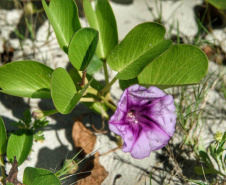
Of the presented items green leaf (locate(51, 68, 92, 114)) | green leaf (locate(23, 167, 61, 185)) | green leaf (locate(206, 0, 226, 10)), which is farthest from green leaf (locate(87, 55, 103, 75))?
green leaf (locate(206, 0, 226, 10))

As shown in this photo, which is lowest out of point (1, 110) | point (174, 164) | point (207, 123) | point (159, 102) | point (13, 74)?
point (174, 164)

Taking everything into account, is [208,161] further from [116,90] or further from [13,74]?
[13,74]

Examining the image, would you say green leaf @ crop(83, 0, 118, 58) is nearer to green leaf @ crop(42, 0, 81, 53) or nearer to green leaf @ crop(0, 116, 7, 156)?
green leaf @ crop(42, 0, 81, 53)

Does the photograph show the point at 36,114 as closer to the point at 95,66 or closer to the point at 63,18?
the point at 63,18

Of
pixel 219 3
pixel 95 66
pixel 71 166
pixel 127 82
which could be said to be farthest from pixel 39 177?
pixel 219 3

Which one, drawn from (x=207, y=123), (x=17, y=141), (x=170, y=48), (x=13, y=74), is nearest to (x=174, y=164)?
(x=207, y=123)

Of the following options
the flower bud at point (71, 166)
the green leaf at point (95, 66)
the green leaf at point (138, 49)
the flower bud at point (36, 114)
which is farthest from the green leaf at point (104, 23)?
the flower bud at point (71, 166)
